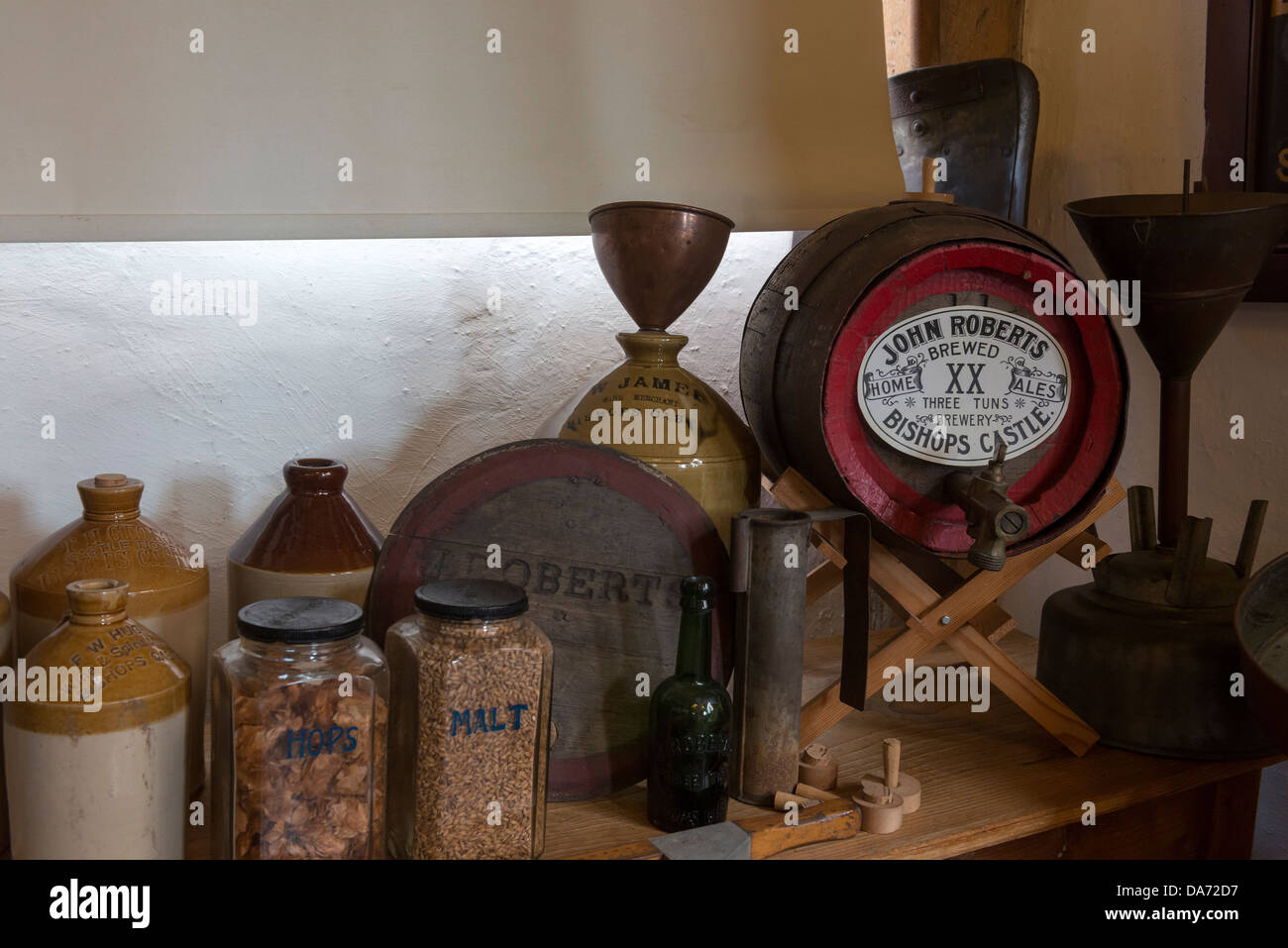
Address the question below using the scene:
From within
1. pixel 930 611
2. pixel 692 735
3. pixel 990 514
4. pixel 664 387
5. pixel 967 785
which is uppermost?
pixel 664 387

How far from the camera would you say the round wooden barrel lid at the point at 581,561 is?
137 centimetres

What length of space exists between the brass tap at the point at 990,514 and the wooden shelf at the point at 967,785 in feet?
1.05

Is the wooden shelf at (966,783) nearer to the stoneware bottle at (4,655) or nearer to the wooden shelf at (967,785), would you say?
the wooden shelf at (967,785)

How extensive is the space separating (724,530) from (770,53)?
0.90m

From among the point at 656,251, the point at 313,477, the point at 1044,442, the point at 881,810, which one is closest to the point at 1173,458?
the point at 1044,442

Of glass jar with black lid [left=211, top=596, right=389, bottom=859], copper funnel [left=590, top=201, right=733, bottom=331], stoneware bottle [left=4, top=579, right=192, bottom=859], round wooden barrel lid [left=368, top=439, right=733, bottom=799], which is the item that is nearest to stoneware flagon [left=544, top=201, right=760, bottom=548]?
copper funnel [left=590, top=201, right=733, bottom=331]

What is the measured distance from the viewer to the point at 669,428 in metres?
1.53

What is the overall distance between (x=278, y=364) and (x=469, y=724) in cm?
86

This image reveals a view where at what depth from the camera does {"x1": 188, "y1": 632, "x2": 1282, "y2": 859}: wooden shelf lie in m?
1.33

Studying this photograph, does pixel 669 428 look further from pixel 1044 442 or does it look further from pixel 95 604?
pixel 95 604

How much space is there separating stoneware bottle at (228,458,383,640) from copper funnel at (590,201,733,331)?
470 millimetres

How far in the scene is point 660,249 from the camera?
1.51m
